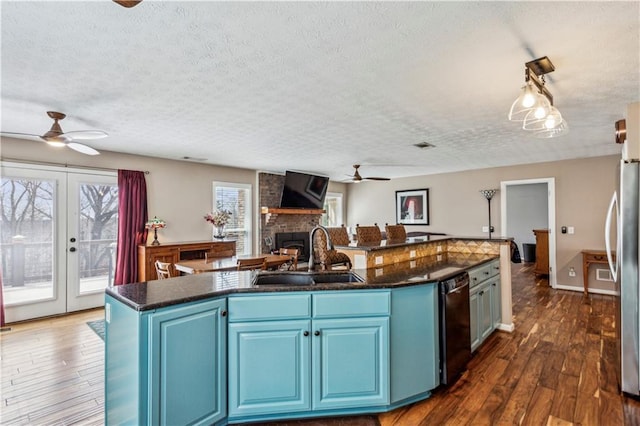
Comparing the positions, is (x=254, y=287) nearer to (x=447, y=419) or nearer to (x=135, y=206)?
(x=447, y=419)

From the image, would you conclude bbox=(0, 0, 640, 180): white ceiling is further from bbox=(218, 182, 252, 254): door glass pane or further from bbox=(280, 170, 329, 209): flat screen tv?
bbox=(280, 170, 329, 209): flat screen tv

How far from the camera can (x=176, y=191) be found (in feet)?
19.1

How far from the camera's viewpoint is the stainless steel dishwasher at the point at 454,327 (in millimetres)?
2496

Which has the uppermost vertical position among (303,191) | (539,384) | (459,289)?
(303,191)

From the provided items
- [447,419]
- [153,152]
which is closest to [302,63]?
[447,419]

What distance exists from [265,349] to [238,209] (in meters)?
5.13

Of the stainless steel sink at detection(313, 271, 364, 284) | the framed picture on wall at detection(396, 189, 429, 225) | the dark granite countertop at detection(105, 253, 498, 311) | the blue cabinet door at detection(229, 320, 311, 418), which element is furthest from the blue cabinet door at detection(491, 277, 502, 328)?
the framed picture on wall at detection(396, 189, 429, 225)

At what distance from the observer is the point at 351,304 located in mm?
2182

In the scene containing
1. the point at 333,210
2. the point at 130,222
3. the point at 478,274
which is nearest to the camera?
the point at 478,274

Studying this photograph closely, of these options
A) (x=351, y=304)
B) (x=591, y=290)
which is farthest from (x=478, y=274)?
(x=591, y=290)

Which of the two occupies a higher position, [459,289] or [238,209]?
[238,209]

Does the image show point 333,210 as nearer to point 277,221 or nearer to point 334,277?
point 277,221

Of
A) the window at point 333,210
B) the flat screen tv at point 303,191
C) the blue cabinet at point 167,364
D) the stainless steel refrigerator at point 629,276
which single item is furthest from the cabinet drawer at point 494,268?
the window at point 333,210

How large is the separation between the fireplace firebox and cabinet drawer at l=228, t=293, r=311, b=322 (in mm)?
5193
